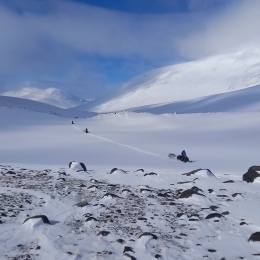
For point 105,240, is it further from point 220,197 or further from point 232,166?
point 232,166

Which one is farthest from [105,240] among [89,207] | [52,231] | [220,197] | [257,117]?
[257,117]

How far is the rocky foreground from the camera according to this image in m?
5.16

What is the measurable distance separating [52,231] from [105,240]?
98cm

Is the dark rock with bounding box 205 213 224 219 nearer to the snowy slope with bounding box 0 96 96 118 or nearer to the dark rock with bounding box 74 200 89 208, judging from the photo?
the dark rock with bounding box 74 200 89 208

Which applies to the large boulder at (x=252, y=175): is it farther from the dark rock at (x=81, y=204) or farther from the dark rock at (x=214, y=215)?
the dark rock at (x=81, y=204)

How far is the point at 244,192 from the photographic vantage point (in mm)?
9570

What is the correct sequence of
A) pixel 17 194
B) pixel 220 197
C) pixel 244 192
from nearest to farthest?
pixel 17 194, pixel 220 197, pixel 244 192

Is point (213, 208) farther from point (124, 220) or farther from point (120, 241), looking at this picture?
point (120, 241)

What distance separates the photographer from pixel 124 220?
658cm

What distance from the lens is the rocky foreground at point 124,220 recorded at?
16.9ft

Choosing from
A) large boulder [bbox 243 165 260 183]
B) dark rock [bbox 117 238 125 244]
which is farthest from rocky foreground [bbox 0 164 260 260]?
large boulder [bbox 243 165 260 183]

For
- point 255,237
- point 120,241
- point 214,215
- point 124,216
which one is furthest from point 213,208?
point 120,241

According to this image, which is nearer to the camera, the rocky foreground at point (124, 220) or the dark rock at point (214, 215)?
the rocky foreground at point (124, 220)

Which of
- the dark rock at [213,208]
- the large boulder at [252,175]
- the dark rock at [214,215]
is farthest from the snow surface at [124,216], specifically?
the large boulder at [252,175]
